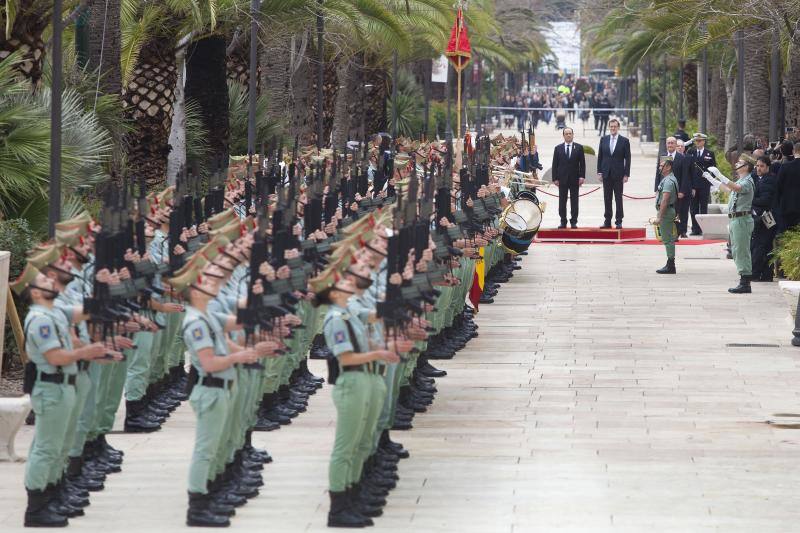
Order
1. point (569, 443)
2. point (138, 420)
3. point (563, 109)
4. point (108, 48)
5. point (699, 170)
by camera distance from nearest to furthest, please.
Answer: point (569, 443) < point (138, 420) < point (108, 48) < point (699, 170) < point (563, 109)

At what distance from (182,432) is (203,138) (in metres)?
13.6

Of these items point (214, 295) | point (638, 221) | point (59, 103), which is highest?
point (59, 103)

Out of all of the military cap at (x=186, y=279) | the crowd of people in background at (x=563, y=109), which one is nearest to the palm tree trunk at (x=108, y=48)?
the military cap at (x=186, y=279)

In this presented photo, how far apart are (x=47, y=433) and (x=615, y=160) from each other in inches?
798

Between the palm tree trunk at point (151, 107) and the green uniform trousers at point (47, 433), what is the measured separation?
1393 cm

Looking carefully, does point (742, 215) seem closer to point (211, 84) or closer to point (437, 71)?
point (211, 84)

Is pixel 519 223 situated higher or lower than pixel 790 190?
lower

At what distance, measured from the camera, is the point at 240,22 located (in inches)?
1028

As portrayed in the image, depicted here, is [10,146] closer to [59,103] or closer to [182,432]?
[59,103]

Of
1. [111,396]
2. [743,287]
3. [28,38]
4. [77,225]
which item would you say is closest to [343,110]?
[743,287]

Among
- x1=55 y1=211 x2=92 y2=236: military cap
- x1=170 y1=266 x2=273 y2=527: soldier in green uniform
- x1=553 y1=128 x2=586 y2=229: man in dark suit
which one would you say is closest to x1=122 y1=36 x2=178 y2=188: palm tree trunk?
x1=553 y1=128 x2=586 y2=229: man in dark suit

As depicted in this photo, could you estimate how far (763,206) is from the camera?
861 inches

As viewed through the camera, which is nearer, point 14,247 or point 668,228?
point 14,247

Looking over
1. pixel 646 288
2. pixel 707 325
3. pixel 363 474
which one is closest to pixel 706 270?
pixel 646 288
